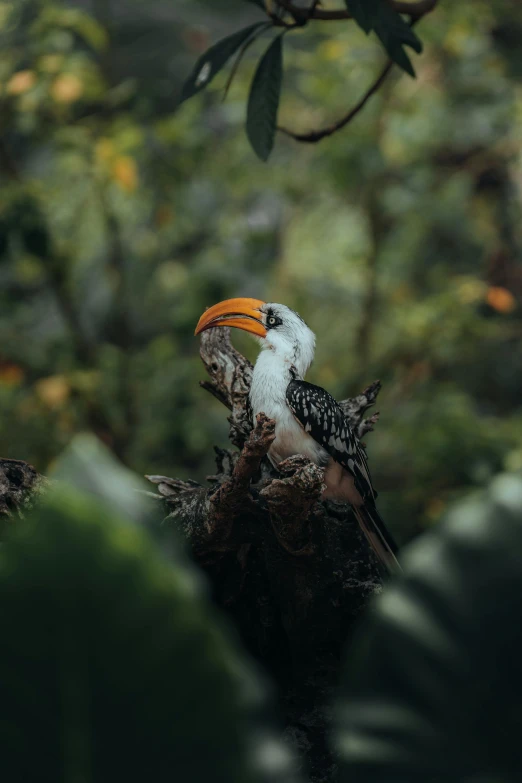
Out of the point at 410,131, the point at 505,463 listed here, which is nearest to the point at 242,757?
the point at 505,463

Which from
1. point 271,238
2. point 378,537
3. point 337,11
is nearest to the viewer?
point 337,11

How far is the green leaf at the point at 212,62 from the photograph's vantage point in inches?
64.8

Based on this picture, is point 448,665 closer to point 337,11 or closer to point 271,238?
point 337,11

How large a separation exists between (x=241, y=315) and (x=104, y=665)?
6.41ft

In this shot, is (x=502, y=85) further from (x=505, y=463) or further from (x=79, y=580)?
(x=79, y=580)

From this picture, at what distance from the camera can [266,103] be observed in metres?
1.61

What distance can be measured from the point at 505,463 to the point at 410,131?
6.73 ft

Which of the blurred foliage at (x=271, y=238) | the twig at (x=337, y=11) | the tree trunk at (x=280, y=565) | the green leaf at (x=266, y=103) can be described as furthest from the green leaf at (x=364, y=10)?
the blurred foliage at (x=271, y=238)

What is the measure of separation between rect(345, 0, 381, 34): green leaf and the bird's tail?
46.9 inches

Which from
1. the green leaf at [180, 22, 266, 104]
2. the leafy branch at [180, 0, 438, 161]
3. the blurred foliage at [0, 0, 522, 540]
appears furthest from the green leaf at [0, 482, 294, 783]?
the blurred foliage at [0, 0, 522, 540]

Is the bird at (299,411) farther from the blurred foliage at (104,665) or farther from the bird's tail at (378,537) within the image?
the blurred foliage at (104,665)

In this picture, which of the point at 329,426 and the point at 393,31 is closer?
the point at 393,31

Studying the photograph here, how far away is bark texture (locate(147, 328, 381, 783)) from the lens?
59.7 inches

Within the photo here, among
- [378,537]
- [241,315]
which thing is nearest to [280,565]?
[378,537]
